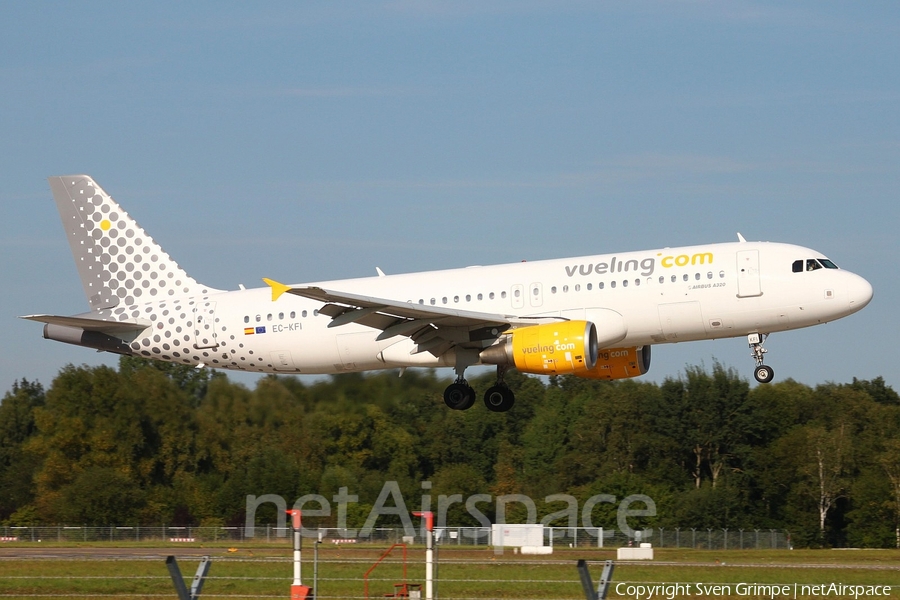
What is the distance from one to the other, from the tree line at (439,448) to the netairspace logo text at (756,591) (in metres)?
11.1

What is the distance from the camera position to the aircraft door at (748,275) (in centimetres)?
2975

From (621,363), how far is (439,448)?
95.2ft

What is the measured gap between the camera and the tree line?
4291cm

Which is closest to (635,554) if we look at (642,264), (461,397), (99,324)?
(461,397)

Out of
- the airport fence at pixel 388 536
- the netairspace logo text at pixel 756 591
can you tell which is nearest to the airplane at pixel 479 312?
the netairspace logo text at pixel 756 591

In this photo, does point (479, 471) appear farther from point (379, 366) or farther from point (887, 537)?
point (379, 366)

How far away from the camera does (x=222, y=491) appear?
51312mm

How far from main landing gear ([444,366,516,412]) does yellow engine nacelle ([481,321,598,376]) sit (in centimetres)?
248

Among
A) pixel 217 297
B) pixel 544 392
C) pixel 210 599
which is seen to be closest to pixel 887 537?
pixel 544 392

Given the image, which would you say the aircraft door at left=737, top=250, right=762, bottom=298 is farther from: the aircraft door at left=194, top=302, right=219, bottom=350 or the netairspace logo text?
the aircraft door at left=194, top=302, right=219, bottom=350

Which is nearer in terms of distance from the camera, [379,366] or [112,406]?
[379,366]

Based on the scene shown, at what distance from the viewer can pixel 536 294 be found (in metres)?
31.2

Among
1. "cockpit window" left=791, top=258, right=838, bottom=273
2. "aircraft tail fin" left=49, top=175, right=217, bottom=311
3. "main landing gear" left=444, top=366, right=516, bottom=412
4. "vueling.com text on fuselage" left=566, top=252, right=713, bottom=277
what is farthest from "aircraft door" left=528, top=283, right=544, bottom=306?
"aircraft tail fin" left=49, top=175, right=217, bottom=311

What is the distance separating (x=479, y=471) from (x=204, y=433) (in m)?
27.5
